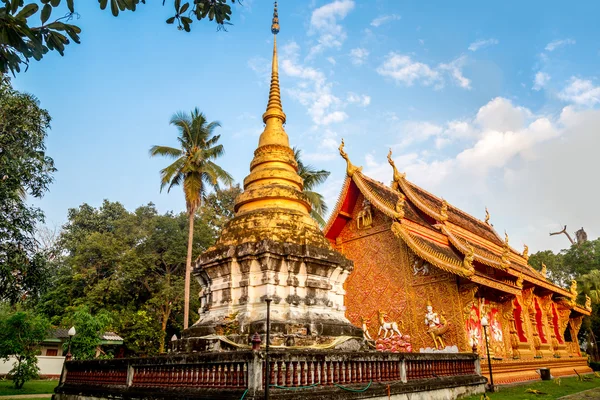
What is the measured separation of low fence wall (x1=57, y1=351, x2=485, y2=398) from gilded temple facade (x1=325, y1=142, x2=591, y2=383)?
521 centimetres

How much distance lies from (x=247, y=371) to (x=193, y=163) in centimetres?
1860

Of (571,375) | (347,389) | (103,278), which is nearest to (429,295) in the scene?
(347,389)

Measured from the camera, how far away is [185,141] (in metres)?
23.7

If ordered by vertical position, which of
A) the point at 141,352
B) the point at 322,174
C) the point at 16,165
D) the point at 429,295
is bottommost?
the point at 141,352

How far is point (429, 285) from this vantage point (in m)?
14.7

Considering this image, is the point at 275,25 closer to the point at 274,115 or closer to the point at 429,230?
the point at 274,115

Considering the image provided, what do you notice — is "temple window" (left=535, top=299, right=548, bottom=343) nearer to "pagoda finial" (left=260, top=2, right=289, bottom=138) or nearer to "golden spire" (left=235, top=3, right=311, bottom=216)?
"golden spire" (left=235, top=3, right=311, bottom=216)

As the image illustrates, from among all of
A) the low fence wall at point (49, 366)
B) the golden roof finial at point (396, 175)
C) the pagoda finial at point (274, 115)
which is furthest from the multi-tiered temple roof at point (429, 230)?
the low fence wall at point (49, 366)

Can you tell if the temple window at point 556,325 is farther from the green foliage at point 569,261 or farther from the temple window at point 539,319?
the green foliage at point 569,261

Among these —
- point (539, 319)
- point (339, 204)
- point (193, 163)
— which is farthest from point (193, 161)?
point (539, 319)

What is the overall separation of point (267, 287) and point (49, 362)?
2515 cm

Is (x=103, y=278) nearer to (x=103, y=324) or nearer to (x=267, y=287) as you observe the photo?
(x=103, y=324)

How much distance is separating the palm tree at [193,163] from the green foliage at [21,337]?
264 inches

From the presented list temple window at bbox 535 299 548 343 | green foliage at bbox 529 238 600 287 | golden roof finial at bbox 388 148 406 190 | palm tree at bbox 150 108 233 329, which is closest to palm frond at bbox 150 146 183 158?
palm tree at bbox 150 108 233 329
